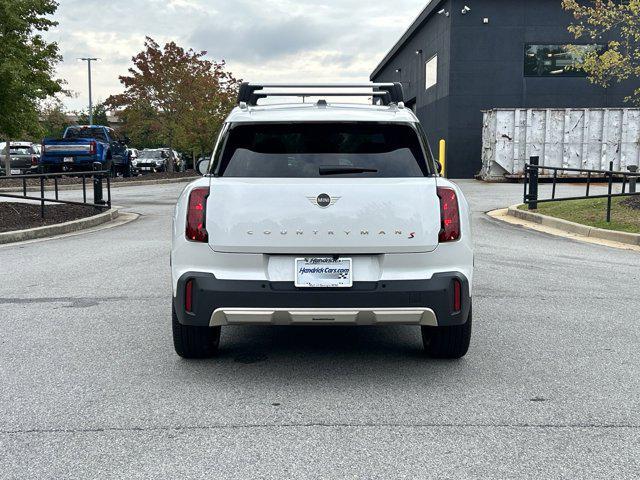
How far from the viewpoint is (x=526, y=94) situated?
37344mm

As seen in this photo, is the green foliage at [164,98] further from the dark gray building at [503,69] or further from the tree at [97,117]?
the tree at [97,117]

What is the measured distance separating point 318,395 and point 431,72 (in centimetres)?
4122

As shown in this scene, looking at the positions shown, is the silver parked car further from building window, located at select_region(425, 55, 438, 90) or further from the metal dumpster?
the metal dumpster

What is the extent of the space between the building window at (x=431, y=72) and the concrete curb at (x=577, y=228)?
25.7m

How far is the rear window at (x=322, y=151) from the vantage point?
481cm

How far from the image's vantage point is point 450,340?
5125mm

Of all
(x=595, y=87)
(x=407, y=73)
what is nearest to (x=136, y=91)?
(x=407, y=73)

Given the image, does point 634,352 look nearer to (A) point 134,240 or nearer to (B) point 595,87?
(A) point 134,240

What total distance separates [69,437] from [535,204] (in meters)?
15.4

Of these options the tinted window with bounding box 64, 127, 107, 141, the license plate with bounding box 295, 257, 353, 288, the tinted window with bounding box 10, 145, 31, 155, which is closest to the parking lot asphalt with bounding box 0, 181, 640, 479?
the license plate with bounding box 295, 257, 353, 288

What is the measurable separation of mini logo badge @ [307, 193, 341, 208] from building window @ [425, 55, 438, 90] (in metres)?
38.5

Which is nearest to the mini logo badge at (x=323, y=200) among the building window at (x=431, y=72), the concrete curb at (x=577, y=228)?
the concrete curb at (x=577, y=228)

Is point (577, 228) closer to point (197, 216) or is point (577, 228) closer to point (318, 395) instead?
point (318, 395)

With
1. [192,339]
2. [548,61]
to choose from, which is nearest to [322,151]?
[192,339]
